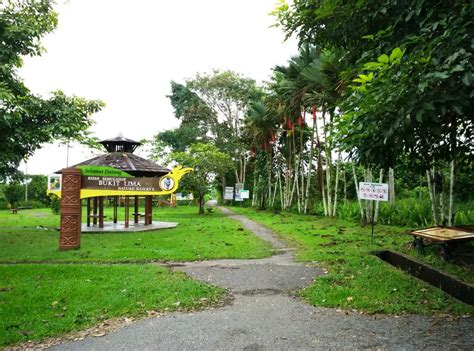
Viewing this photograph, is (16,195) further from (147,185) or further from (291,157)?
(147,185)

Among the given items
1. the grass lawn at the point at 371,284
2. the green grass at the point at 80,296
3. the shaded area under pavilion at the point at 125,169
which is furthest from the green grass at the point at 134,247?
the shaded area under pavilion at the point at 125,169

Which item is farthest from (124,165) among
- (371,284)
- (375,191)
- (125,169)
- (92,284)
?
(371,284)

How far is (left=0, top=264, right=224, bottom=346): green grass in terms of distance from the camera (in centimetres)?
475

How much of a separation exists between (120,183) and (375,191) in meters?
8.50

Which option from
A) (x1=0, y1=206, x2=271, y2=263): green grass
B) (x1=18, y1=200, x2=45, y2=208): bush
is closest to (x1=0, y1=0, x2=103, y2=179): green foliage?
(x1=0, y1=206, x2=271, y2=263): green grass

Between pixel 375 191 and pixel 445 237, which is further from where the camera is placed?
pixel 375 191

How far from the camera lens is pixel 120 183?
1373 cm

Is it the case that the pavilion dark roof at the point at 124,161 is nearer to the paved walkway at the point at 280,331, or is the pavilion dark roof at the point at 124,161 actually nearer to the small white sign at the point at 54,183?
the small white sign at the point at 54,183

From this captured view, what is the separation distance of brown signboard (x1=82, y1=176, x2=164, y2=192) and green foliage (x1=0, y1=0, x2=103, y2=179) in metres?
1.60

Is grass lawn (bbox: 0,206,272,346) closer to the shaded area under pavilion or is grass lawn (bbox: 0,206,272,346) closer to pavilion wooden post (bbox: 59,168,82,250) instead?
pavilion wooden post (bbox: 59,168,82,250)

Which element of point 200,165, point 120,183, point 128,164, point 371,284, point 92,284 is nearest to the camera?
point 371,284

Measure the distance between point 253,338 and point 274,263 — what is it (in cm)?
436

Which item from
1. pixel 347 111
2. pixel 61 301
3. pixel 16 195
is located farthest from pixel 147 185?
pixel 16 195

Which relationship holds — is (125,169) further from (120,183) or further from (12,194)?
(12,194)
